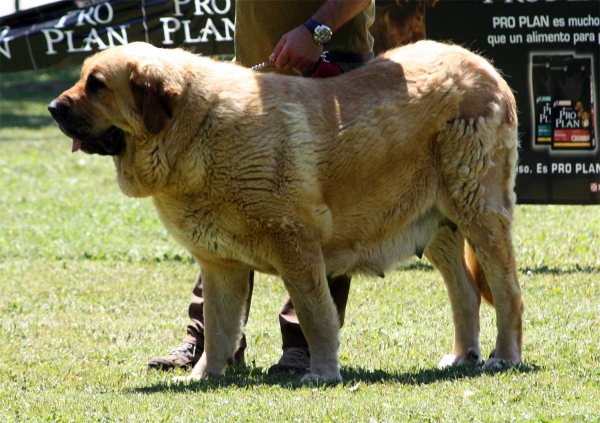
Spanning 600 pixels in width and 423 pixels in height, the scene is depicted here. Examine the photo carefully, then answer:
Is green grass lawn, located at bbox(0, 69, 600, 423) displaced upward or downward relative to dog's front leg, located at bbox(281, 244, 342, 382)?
downward

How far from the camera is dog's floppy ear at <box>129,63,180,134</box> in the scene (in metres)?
4.96

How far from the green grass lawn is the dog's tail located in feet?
1.23

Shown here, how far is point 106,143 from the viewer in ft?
16.6

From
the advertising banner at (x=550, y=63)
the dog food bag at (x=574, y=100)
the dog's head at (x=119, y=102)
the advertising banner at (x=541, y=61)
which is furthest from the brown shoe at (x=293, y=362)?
the dog food bag at (x=574, y=100)

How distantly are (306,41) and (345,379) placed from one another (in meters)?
1.88

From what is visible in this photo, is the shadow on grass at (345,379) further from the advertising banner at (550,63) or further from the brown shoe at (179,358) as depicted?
the advertising banner at (550,63)

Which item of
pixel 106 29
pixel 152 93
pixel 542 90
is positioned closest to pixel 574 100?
pixel 542 90

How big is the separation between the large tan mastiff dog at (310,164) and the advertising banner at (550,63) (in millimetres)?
3297

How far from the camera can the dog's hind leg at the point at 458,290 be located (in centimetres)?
588

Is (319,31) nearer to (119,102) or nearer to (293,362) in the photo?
(119,102)

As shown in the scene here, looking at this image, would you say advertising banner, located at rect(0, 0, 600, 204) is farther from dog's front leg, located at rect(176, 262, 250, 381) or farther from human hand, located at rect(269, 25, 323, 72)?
dog's front leg, located at rect(176, 262, 250, 381)

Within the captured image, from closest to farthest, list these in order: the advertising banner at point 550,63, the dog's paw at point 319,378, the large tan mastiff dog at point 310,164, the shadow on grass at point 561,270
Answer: the large tan mastiff dog at point 310,164 → the dog's paw at point 319,378 → the shadow on grass at point 561,270 → the advertising banner at point 550,63

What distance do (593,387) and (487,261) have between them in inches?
40.2

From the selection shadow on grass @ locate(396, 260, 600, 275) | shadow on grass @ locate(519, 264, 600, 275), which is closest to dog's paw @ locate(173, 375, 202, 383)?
shadow on grass @ locate(396, 260, 600, 275)
